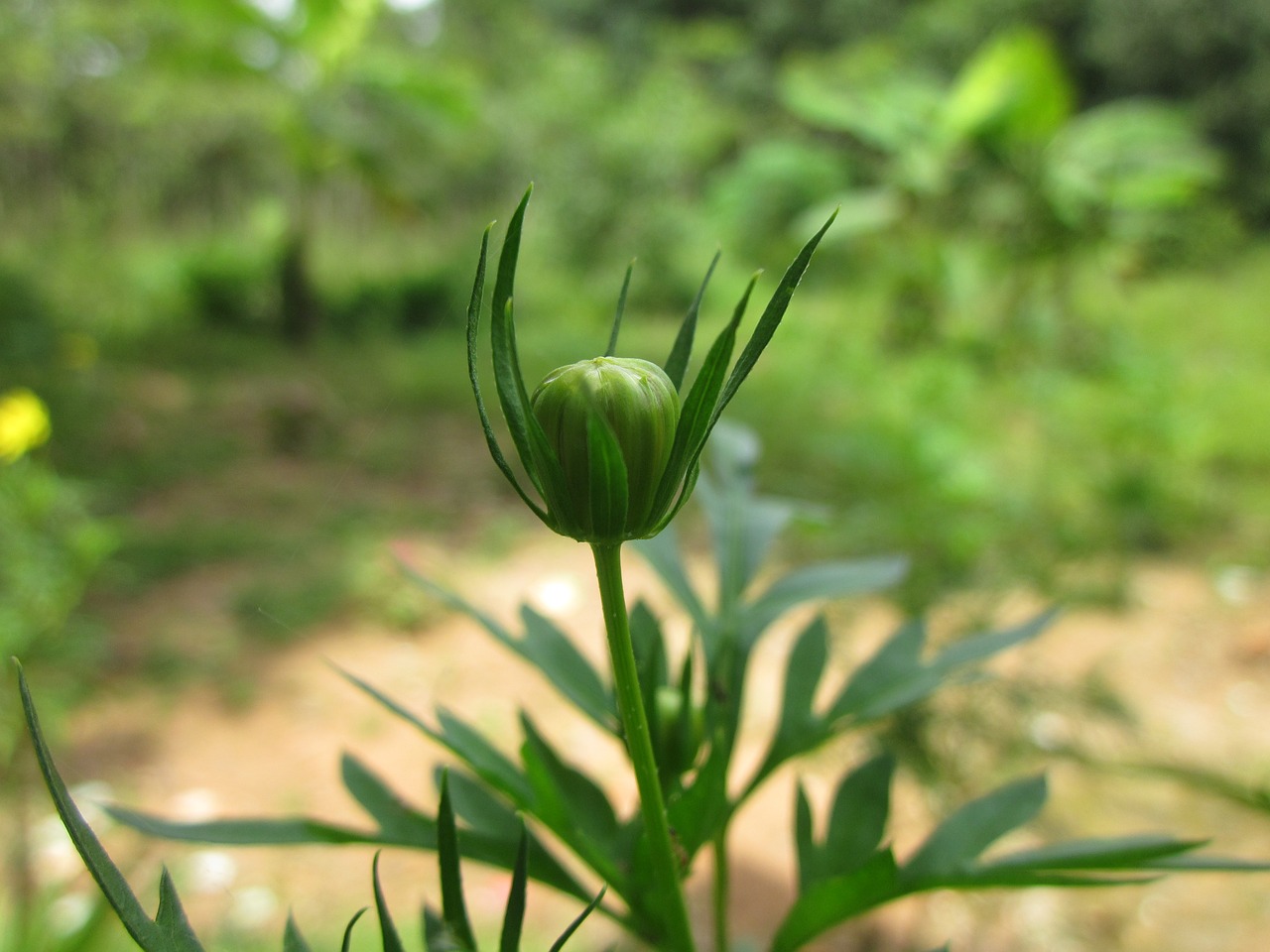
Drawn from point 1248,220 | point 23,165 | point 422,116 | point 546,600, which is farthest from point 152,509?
point 1248,220

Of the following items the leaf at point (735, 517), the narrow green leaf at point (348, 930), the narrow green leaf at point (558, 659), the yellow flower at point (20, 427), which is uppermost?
the yellow flower at point (20, 427)

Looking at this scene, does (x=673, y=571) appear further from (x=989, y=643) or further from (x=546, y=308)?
(x=546, y=308)

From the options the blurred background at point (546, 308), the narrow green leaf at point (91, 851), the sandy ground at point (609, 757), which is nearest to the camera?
the narrow green leaf at point (91, 851)

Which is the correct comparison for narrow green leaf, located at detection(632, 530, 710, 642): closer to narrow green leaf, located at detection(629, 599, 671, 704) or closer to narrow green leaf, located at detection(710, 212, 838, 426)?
narrow green leaf, located at detection(629, 599, 671, 704)

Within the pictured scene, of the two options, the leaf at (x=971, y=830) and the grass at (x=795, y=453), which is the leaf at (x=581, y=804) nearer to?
the leaf at (x=971, y=830)

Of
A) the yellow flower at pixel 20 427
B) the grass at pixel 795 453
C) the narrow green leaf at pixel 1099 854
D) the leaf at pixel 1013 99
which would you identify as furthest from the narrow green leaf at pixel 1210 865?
the leaf at pixel 1013 99

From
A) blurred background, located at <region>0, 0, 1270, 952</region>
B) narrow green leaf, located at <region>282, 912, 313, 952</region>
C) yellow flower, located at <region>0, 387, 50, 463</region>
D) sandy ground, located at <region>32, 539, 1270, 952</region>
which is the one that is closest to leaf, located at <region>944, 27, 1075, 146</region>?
blurred background, located at <region>0, 0, 1270, 952</region>

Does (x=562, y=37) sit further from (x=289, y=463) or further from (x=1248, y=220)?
(x=289, y=463)
